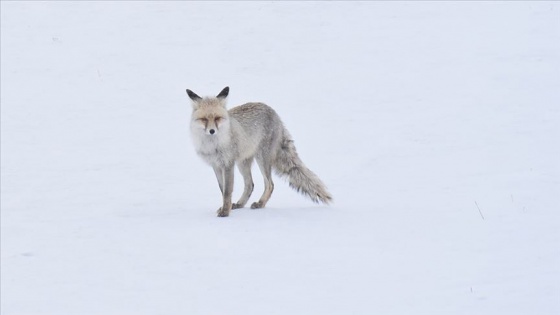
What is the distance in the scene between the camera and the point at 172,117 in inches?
602

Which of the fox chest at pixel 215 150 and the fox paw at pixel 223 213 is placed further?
the fox chest at pixel 215 150

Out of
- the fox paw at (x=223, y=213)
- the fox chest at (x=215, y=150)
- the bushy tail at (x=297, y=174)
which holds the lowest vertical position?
the fox paw at (x=223, y=213)

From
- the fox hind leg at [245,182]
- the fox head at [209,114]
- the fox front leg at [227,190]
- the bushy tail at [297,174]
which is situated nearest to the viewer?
the fox head at [209,114]

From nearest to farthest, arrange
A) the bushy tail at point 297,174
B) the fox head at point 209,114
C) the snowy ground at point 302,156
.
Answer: the snowy ground at point 302,156 < the fox head at point 209,114 < the bushy tail at point 297,174

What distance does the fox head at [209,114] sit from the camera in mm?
9469

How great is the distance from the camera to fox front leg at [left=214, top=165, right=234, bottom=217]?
9.62m

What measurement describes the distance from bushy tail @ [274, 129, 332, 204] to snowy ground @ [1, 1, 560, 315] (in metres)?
0.31

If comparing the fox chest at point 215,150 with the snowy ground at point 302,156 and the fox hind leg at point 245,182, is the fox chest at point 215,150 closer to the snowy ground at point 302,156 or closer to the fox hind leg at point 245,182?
the fox hind leg at point 245,182

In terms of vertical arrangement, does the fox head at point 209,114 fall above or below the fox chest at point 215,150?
above

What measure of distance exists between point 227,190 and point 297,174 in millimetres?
1043

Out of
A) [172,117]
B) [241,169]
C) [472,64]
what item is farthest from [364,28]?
[241,169]

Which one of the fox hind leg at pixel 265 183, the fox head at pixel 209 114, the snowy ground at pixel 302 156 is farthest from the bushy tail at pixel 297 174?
the fox head at pixel 209 114

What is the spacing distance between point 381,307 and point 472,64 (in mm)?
11305

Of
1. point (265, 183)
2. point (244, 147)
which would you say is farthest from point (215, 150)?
point (265, 183)
